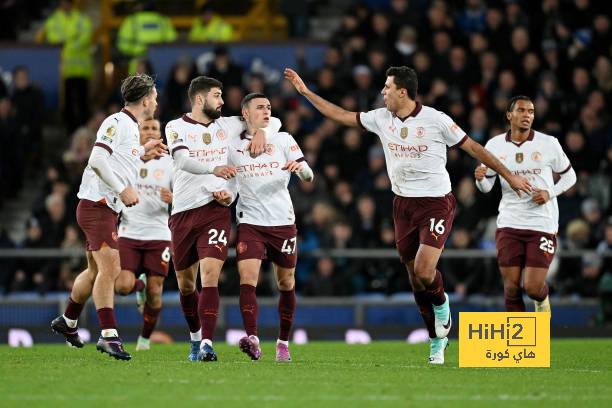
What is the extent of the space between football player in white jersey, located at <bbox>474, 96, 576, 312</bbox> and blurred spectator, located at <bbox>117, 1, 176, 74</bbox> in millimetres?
10052

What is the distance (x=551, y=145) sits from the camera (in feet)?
39.2

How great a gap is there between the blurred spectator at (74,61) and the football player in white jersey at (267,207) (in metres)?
10.5

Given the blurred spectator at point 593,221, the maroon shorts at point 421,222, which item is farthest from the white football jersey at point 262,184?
the blurred spectator at point 593,221

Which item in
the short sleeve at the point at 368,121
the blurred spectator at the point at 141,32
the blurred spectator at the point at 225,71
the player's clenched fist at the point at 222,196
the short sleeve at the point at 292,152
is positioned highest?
the blurred spectator at the point at 141,32

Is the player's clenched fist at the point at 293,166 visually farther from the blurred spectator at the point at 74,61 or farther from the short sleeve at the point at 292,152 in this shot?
the blurred spectator at the point at 74,61

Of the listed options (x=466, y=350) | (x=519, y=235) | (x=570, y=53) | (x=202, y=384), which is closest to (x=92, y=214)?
(x=202, y=384)

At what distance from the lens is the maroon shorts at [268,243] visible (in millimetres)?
10539

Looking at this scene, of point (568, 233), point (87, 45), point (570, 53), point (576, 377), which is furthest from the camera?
point (87, 45)

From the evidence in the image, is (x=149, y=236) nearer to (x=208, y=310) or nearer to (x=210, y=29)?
(x=208, y=310)

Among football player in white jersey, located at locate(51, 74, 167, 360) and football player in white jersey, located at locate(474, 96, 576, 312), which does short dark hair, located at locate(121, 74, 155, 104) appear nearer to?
football player in white jersey, located at locate(51, 74, 167, 360)

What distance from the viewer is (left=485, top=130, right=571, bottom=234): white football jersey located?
11.9 metres

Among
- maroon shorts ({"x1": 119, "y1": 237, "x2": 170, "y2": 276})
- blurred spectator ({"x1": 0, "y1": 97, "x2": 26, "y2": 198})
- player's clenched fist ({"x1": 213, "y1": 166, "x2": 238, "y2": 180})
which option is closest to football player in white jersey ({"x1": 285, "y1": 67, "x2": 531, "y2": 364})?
player's clenched fist ({"x1": 213, "y1": 166, "x2": 238, "y2": 180})

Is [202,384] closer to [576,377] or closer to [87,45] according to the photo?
[576,377]

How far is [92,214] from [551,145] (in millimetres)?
4716
